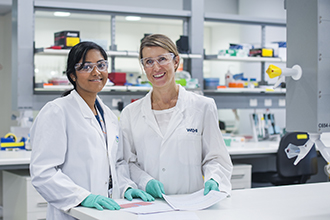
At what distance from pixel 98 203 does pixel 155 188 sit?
32 cm

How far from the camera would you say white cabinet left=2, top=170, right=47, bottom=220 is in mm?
3105

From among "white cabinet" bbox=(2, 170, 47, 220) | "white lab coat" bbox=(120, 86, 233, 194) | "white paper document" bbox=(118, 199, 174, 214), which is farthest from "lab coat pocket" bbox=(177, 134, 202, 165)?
"white cabinet" bbox=(2, 170, 47, 220)

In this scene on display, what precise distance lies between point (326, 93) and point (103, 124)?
3.34 feet

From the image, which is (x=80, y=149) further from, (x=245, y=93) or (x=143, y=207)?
(x=245, y=93)

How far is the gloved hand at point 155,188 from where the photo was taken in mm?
1822

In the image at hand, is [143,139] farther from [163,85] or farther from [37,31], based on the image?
[37,31]

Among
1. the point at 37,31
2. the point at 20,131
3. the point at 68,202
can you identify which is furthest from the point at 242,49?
the point at 37,31

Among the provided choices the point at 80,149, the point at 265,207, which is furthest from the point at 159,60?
the point at 265,207

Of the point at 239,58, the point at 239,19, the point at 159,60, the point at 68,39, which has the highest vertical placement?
the point at 239,19

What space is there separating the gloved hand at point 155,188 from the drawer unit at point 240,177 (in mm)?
2108

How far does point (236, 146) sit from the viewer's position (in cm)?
432

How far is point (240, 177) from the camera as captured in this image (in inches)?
153

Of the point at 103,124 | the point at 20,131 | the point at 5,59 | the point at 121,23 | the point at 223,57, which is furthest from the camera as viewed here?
the point at 121,23

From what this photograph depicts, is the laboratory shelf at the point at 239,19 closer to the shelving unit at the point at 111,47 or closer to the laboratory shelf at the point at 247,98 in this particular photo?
the shelving unit at the point at 111,47
